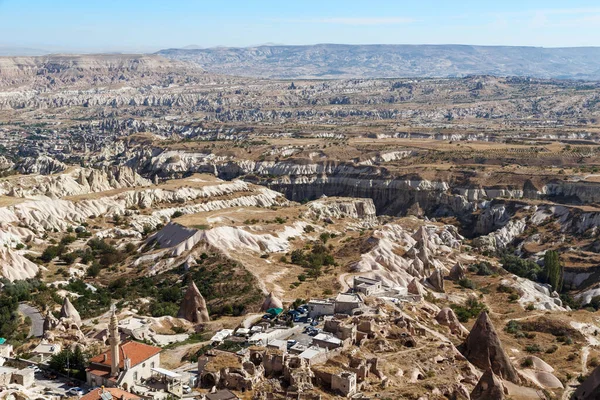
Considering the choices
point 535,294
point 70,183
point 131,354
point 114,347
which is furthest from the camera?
point 70,183

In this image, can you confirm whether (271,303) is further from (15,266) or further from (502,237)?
(502,237)

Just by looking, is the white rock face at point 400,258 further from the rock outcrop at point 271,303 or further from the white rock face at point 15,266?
the white rock face at point 15,266

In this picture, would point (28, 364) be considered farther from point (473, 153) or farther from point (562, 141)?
point (562, 141)

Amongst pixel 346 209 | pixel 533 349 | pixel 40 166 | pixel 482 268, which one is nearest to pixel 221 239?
pixel 482 268

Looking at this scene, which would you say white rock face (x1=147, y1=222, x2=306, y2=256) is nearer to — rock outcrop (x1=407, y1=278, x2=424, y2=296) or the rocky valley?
the rocky valley

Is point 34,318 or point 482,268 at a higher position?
point 34,318

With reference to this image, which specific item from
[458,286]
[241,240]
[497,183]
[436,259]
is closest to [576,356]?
[458,286]
